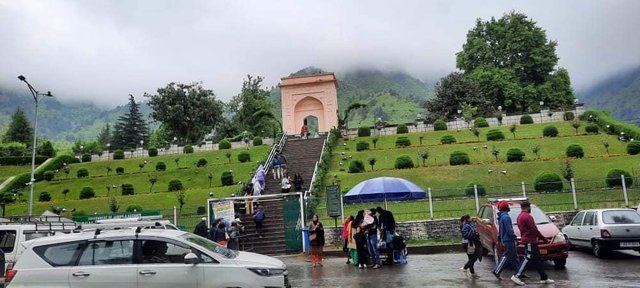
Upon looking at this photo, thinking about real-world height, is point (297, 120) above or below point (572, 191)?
above

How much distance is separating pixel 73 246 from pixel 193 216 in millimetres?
13473

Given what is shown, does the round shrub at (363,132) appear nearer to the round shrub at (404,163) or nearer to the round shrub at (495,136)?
the round shrub at (495,136)

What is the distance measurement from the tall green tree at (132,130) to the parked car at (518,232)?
229 feet

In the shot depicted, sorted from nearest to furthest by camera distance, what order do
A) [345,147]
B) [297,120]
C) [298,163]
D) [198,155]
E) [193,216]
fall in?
[193,216], [298,163], [345,147], [198,155], [297,120]

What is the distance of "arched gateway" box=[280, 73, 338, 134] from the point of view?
47.1 meters

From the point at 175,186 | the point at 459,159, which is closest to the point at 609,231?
the point at 459,159

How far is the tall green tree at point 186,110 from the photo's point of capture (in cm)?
5816

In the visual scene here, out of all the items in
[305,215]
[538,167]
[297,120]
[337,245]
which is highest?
[297,120]

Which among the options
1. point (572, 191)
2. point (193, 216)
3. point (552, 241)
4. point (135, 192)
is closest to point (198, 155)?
point (135, 192)

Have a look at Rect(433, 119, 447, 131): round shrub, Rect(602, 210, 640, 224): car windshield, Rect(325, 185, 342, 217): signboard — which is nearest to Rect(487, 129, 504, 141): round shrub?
Rect(433, 119, 447, 131): round shrub

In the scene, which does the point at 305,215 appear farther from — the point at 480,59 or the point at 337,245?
the point at 480,59

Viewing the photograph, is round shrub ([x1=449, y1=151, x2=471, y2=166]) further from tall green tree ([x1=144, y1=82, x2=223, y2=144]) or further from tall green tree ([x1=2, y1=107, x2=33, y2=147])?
tall green tree ([x1=2, y1=107, x2=33, y2=147])

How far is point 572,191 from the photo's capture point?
17.8 m

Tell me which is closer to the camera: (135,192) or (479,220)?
(479,220)
